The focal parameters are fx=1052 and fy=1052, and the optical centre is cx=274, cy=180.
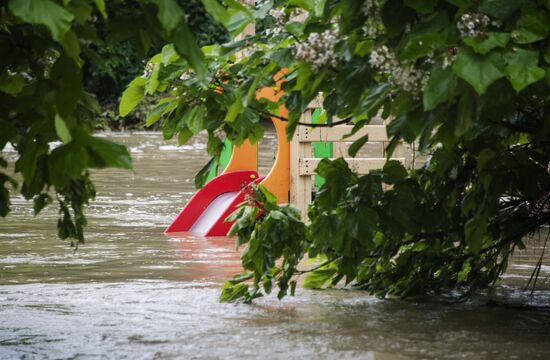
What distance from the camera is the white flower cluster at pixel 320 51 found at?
423 cm

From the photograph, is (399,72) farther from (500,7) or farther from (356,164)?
(356,164)

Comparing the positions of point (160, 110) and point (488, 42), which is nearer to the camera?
point (488, 42)

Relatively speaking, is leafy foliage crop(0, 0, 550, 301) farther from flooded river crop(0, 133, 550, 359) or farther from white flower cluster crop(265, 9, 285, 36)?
flooded river crop(0, 133, 550, 359)

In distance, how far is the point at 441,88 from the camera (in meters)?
3.56

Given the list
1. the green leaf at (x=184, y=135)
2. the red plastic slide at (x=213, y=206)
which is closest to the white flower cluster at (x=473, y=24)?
the green leaf at (x=184, y=135)

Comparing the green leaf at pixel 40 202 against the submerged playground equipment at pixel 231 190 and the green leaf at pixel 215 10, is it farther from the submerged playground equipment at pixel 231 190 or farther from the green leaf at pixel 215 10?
the submerged playground equipment at pixel 231 190

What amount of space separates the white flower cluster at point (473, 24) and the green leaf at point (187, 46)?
111 cm

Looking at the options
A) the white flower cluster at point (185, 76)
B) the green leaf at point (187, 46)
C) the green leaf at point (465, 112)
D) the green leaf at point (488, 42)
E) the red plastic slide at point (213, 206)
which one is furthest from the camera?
the red plastic slide at point (213, 206)

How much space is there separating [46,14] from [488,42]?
1.56 m

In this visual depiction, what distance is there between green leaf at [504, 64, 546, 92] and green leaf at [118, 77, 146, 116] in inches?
90.8

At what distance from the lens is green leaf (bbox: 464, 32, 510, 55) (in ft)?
11.6

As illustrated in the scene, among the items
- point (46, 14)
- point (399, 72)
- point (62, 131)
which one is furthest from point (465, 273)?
point (46, 14)

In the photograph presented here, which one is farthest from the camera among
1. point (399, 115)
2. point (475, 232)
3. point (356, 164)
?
point (356, 164)

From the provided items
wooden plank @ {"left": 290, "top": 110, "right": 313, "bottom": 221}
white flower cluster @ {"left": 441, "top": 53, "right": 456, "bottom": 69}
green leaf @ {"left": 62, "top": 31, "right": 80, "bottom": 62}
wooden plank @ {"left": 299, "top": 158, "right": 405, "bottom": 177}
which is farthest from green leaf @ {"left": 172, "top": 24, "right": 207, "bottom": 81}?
wooden plank @ {"left": 290, "top": 110, "right": 313, "bottom": 221}
